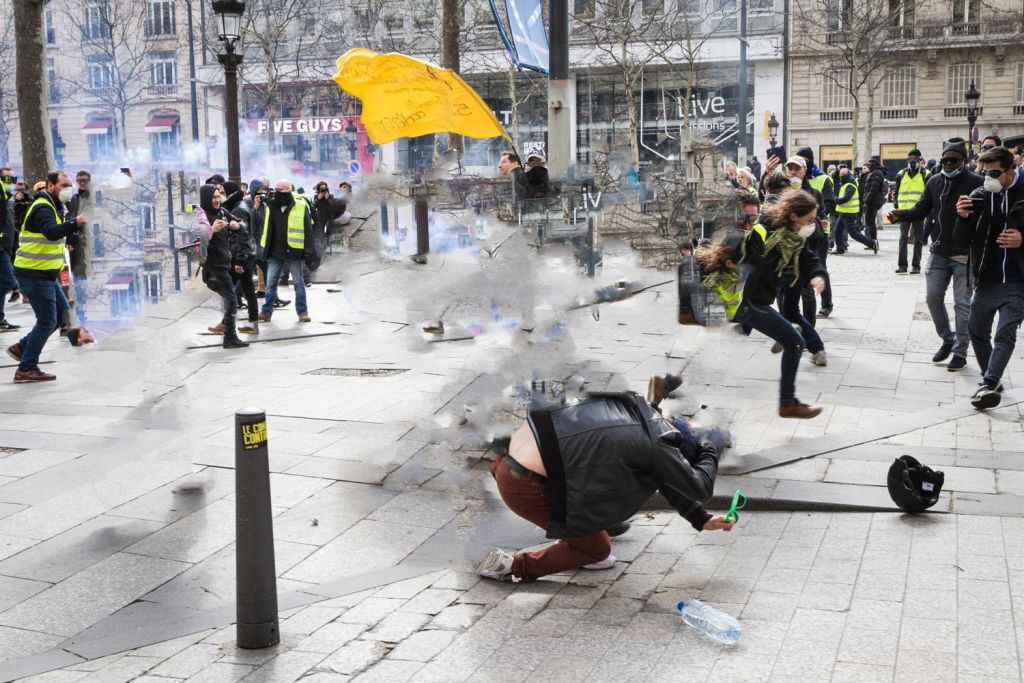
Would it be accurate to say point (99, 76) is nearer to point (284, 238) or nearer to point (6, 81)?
point (6, 81)

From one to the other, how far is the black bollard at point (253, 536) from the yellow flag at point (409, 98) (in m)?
2.10

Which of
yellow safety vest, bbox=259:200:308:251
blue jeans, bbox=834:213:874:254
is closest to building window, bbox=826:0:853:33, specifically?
blue jeans, bbox=834:213:874:254

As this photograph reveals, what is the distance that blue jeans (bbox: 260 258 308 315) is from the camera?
12656 mm

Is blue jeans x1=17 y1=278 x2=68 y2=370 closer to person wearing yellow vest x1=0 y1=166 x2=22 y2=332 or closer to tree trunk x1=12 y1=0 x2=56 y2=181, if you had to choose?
person wearing yellow vest x1=0 y1=166 x2=22 y2=332

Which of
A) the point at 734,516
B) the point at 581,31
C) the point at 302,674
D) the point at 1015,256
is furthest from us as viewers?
the point at 581,31

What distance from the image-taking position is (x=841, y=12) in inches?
1574

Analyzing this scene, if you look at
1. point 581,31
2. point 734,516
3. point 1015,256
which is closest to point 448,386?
point 734,516

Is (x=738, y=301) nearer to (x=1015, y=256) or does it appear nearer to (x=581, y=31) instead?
(x=1015, y=256)

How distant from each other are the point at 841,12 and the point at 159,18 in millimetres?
23357

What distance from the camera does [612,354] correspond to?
19.6 ft

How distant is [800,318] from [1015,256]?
170 centimetres

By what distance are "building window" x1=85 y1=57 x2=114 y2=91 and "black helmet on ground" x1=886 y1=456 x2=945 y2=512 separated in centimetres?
3492

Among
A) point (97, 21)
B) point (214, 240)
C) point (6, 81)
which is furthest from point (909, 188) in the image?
point (6, 81)

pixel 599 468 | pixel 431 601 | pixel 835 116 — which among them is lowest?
pixel 431 601
